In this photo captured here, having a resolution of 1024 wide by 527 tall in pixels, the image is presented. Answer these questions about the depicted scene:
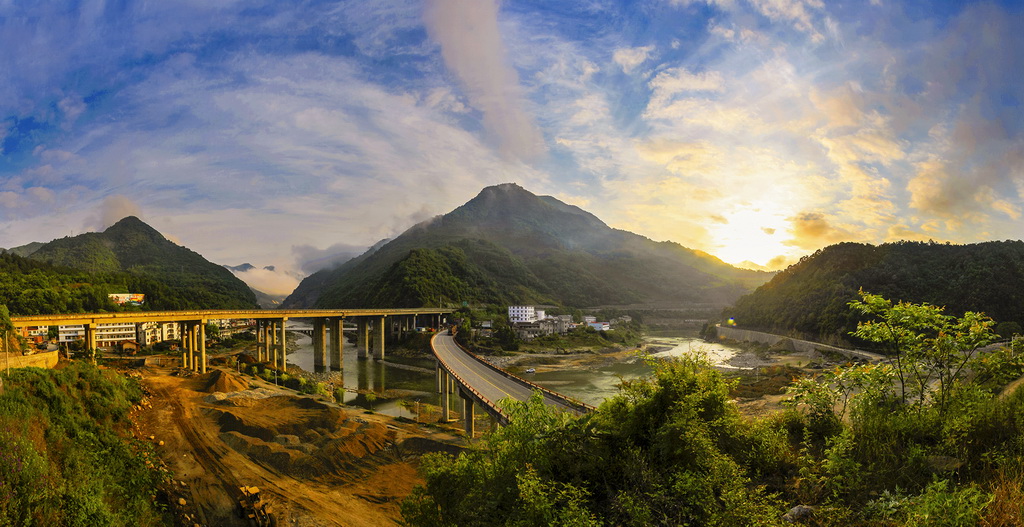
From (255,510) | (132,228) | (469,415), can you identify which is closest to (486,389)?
(469,415)

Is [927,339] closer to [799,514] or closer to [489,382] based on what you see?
[799,514]

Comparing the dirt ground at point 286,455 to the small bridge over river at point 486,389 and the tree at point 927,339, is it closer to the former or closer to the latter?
the small bridge over river at point 486,389

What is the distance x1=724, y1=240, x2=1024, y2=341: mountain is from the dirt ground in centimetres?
6568

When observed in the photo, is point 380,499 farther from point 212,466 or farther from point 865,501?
point 865,501

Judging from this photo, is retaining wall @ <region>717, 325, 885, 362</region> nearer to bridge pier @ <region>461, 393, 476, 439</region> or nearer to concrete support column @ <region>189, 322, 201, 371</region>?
bridge pier @ <region>461, 393, 476, 439</region>

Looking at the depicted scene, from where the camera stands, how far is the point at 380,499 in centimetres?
2250

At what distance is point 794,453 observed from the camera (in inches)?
331

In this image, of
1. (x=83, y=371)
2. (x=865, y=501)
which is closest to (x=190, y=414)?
(x=83, y=371)

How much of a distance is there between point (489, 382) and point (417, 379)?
2825 cm

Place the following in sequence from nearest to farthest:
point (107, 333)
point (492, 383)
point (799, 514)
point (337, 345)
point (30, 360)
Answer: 1. point (799, 514)
2. point (30, 360)
3. point (492, 383)
4. point (337, 345)
5. point (107, 333)

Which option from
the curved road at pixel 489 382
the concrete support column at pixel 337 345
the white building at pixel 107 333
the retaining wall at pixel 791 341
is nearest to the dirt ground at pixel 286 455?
the curved road at pixel 489 382

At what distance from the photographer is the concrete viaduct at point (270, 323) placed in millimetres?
44188

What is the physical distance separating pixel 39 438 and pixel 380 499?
13877 mm

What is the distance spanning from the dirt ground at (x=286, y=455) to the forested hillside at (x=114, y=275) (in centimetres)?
5311
